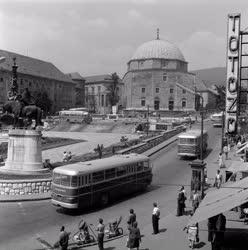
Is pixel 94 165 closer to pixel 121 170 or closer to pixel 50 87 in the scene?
pixel 121 170

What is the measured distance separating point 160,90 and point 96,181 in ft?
301

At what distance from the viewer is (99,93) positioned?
16588cm

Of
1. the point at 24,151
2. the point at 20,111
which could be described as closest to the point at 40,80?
the point at 20,111

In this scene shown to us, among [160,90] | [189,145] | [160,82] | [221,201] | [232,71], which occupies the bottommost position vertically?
[221,201]

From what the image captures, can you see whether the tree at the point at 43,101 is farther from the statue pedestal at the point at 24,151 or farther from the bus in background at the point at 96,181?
the bus in background at the point at 96,181

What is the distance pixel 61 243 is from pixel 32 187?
34.2 feet

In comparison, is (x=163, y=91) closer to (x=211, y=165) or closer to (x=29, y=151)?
(x=211, y=165)

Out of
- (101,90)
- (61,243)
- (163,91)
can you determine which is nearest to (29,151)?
(61,243)

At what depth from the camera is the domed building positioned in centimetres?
11156

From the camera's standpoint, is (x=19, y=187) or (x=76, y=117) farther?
(x=76, y=117)

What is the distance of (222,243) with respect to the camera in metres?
14.4

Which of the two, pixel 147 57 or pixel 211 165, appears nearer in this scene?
pixel 211 165

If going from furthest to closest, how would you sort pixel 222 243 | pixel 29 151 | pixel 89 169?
pixel 29 151 < pixel 89 169 < pixel 222 243

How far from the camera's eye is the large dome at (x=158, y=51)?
11288cm
